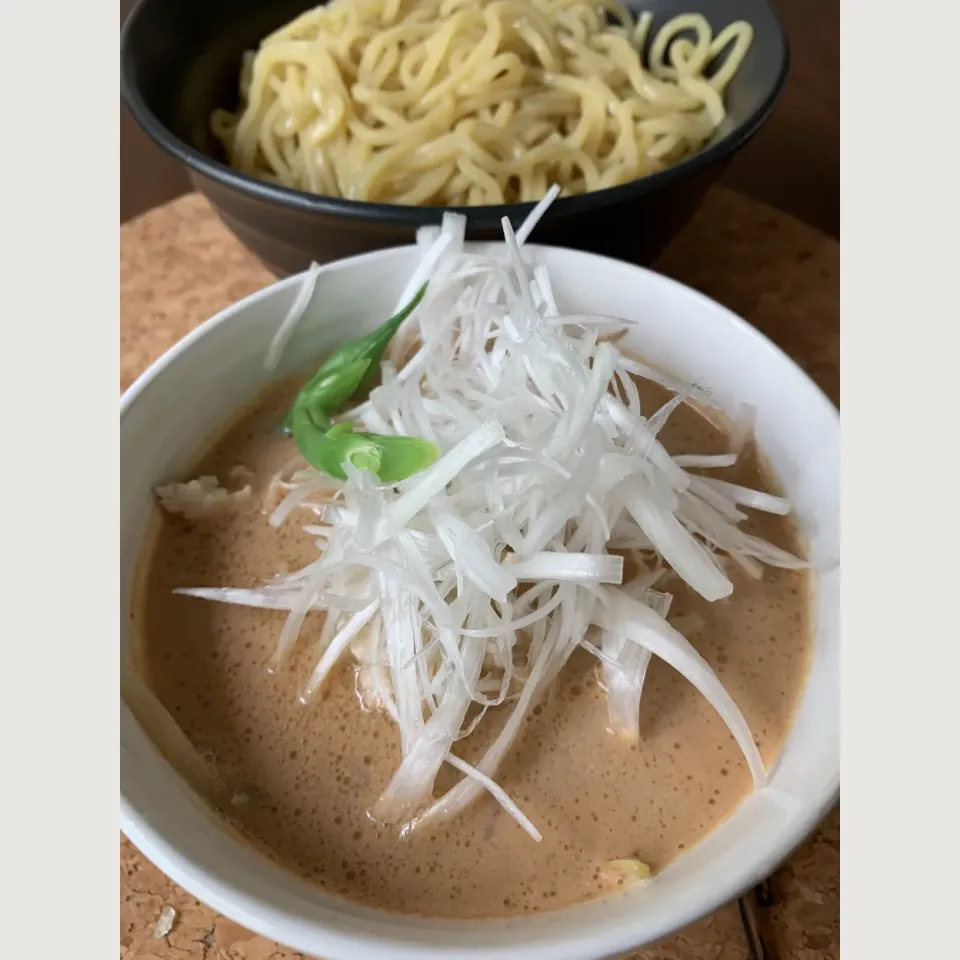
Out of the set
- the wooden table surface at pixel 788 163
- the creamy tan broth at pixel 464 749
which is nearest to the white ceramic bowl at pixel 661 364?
the creamy tan broth at pixel 464 749

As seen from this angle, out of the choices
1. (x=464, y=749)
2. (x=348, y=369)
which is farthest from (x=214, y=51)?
(x=464, y=749)

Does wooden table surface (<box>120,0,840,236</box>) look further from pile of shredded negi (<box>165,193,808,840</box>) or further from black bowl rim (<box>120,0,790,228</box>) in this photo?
pile of shredded negi (<box>165,193,808,840</box>)

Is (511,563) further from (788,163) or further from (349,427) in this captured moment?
(788,163)

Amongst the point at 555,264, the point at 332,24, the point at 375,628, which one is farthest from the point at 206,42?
the point at 375,628

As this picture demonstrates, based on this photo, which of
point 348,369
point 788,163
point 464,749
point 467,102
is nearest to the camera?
point 464,749

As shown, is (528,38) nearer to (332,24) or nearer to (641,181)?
(332,24)

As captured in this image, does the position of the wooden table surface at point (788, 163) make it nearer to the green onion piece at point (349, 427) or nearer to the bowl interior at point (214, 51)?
the bowl interior at point (214, 51)

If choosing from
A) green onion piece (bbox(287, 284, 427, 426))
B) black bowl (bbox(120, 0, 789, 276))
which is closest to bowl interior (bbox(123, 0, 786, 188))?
black bowl (bbox(120, 0, 789, 276))
